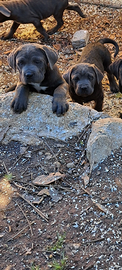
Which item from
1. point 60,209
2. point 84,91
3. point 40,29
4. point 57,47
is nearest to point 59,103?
point 84,91

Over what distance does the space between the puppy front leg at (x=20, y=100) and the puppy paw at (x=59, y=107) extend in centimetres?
42

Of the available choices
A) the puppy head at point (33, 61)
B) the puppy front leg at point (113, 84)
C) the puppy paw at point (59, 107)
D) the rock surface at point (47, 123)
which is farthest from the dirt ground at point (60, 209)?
the puppy front leg at point (113, 84)

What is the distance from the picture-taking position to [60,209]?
11.6ft

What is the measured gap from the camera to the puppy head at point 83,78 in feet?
17.3

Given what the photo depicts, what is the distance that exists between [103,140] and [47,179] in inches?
31.8

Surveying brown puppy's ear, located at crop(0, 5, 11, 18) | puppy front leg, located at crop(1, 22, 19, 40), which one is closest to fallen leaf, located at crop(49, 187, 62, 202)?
brown puppy's ear, located at crop(0, 5, 11, 18)

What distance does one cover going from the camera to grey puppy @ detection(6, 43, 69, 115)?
4637 millimetres

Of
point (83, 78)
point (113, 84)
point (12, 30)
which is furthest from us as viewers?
point (12, 30)

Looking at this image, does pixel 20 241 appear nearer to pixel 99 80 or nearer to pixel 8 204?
pixel 8 204

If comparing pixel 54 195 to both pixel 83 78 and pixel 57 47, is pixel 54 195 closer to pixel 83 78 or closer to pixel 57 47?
pixel 83 78

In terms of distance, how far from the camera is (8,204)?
366 centimetres

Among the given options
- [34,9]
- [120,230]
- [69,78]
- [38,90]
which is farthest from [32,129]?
[34,9]

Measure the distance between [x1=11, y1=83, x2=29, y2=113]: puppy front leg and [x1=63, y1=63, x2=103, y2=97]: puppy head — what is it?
3.12 ft

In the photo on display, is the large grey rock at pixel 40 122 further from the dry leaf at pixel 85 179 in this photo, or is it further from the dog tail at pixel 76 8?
the dog tail at pixel 76 8
